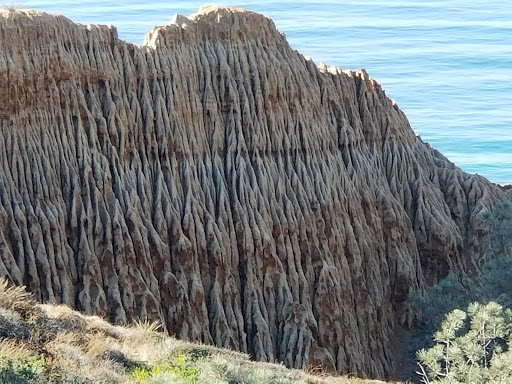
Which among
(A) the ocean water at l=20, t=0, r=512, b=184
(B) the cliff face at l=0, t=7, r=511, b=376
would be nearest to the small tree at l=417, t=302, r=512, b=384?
(B) the cliff face at l=0, t=7, r=511, b=376

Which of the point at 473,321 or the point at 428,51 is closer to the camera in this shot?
the point at 473,321

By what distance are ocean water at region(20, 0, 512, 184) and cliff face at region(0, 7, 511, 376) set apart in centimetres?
3528

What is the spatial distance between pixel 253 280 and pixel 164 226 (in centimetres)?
301

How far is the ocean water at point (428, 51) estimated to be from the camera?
80.8m

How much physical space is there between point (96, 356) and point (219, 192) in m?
14.7

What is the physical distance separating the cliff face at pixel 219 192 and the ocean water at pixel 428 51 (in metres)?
35.3

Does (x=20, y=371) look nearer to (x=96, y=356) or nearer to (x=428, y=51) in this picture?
(x=96, y=356)

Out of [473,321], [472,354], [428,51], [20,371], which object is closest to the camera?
[20,371]

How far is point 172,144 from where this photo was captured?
33.5 meters

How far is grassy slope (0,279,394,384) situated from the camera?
1769 cm

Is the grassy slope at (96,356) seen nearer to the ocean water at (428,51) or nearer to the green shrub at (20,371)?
the green shrub at (20,371)

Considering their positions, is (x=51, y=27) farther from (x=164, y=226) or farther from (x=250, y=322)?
(x=250, y=322)

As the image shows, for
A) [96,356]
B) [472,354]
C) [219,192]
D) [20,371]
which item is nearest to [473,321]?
[472,354]

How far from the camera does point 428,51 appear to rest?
323ft
